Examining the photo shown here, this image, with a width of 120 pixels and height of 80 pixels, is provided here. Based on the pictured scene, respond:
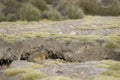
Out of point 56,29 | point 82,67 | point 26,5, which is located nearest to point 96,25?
point 56,29

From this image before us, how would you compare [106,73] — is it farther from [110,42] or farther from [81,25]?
[81,25]

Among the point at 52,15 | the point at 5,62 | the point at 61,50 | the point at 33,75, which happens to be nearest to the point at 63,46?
the point at 61,50

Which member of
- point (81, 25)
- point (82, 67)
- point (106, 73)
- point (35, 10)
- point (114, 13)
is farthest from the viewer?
point (114, 13)

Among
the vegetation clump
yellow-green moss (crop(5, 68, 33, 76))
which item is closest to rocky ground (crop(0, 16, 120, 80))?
yellow-green moss (crop(5, 68, 33, 76))

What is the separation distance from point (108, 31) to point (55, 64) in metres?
4.75

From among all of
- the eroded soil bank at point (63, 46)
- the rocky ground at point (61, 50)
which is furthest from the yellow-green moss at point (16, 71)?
the eroded soil bank at point (63, 46)

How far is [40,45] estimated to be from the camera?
12.8 m

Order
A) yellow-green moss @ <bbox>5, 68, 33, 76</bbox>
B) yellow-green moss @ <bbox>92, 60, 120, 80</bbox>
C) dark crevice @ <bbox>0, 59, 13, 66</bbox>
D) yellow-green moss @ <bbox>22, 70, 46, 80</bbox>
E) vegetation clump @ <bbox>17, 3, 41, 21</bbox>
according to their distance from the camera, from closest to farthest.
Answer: yellow-green moss @ <bbox>92, 60, 120, 80</bbox> < yellow-green moss @ <bbox>22, 70, 46, 80</bbox> < yellow-green moss @ <bbox>5, 68, 33, 76</bbox> < dark crevice @ <bbox>0, 59, 13, 66</bbox> < vegetation clump @ <bbox>17, 3, 41, 21</bbox>

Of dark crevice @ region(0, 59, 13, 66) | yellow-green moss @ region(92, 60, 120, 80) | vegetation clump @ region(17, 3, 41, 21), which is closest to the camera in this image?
yellow-green moss @ region(92, 60, 120, 80)

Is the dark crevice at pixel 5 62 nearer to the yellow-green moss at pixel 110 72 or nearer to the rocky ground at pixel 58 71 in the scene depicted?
the rocky ground at pixel 58 71

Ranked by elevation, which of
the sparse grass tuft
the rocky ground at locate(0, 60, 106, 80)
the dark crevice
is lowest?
the dark crevice

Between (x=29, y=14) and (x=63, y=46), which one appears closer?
(x=63, y=46)

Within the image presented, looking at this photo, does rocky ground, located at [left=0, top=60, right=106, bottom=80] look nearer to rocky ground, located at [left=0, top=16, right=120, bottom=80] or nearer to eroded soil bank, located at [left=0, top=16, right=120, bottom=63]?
rocky ground, located at [left=0, top=16, right=120, bottom=80]

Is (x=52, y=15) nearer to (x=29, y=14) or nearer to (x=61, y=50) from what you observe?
(x=29, y=14)
